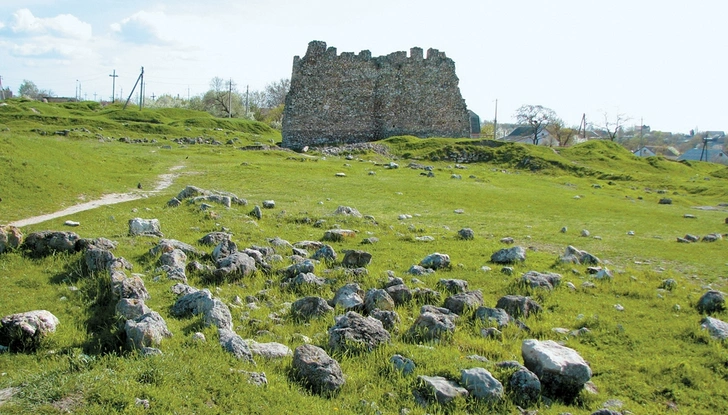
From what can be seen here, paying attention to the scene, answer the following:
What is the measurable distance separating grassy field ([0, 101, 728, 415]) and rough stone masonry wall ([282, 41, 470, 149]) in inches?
669

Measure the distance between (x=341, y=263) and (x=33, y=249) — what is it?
15.5 feet

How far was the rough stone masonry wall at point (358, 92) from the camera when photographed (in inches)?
1641

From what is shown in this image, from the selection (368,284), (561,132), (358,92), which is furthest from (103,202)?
(561,132)

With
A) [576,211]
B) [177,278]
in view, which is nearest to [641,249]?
[576,211]

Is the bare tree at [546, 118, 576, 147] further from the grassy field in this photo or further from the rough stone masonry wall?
the grassy field

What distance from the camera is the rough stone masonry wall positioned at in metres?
41.7

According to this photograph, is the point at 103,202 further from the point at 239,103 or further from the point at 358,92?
the point at 239,103

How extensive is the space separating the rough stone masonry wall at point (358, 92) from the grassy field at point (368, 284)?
1700 centimetres

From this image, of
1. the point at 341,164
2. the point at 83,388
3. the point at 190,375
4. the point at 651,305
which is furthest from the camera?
the point at 341,164

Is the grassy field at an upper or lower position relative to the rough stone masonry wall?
lower

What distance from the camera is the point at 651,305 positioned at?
785cm

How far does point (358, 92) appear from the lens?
41875 millimetres

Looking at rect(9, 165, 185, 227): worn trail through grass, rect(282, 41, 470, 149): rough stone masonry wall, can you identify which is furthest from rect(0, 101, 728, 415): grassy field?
rect(282, 41, 470, 149): rough stone masonry wall

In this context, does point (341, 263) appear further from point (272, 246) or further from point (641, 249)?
point (641, 249)
